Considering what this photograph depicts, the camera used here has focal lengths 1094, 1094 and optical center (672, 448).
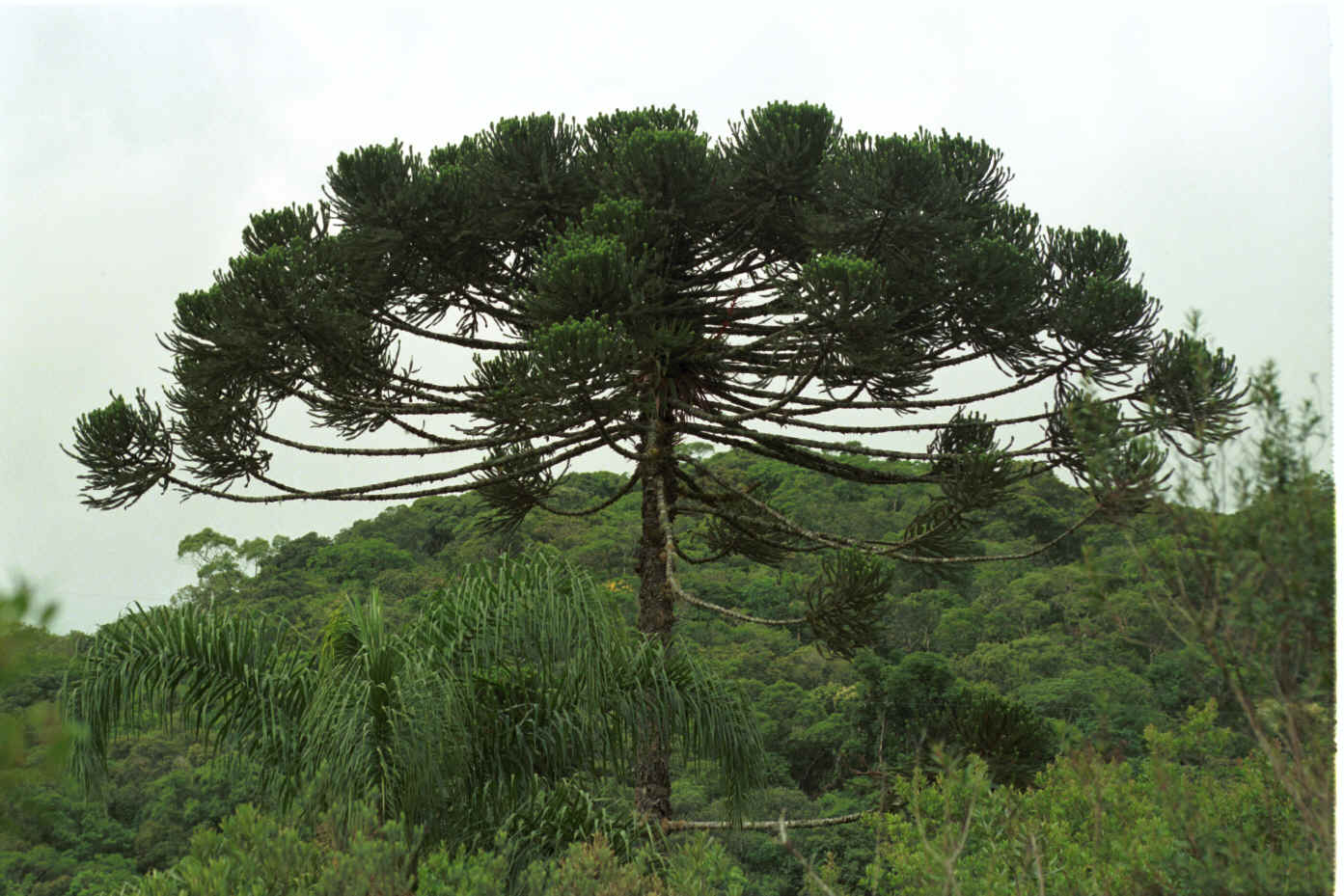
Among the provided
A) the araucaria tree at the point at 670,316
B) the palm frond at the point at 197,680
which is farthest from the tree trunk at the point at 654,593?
the palm frond at the point at 197,680

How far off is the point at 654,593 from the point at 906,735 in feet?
37.3

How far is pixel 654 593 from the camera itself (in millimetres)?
8289

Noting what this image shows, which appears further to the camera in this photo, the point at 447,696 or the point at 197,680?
the point at 197,680

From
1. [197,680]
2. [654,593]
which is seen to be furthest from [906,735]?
[197,680]

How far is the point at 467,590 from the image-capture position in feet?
23.3

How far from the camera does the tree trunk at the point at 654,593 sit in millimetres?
7766

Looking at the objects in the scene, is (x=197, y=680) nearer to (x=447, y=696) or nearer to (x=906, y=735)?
(x=447, y=696)

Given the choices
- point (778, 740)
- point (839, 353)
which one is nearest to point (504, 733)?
point (839, 353)

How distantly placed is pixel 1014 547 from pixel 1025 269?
47.2 feet

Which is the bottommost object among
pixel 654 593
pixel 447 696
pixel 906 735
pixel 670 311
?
pixel 906 735

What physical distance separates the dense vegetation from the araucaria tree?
3.36 ft

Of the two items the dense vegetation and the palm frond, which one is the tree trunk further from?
the palm frond

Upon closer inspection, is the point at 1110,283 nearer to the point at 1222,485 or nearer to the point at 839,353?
the point at 839,353

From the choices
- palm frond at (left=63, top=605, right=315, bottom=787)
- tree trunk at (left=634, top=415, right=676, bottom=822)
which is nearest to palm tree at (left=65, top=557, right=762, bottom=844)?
palm frond at (left=63, top=605, right=315, bottom=787)
